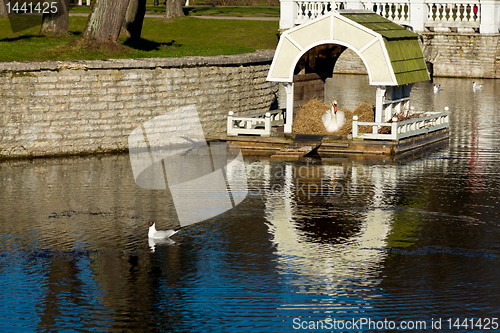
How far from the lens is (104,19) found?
24.8 m

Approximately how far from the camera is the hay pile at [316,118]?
23453mm

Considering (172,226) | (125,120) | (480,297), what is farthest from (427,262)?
(125,120)

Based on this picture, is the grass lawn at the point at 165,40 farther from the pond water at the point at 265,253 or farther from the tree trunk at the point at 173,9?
the pond water at the point at 265,253

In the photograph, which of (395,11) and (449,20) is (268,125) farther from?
(449,20)

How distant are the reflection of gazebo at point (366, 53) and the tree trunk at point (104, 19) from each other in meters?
5.88

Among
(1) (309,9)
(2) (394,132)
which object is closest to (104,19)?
(2) (394,132)

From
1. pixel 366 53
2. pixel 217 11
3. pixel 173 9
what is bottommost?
pixel 366 53

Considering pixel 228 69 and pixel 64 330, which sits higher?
pixel 228 69

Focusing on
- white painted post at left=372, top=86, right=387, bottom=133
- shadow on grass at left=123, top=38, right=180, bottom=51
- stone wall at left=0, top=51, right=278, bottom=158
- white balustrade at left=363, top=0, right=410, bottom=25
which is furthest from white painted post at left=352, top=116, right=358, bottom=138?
white balustrade at left=363, top=0, right=410, bottom=25

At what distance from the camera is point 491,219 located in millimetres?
14727

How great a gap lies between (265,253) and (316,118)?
11528mm

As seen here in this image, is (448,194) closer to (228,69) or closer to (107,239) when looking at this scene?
(107,239)

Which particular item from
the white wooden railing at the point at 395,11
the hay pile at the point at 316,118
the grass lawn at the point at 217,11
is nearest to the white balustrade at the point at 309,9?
the white wooden railing at the point at 395,11

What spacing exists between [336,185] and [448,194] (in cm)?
266
